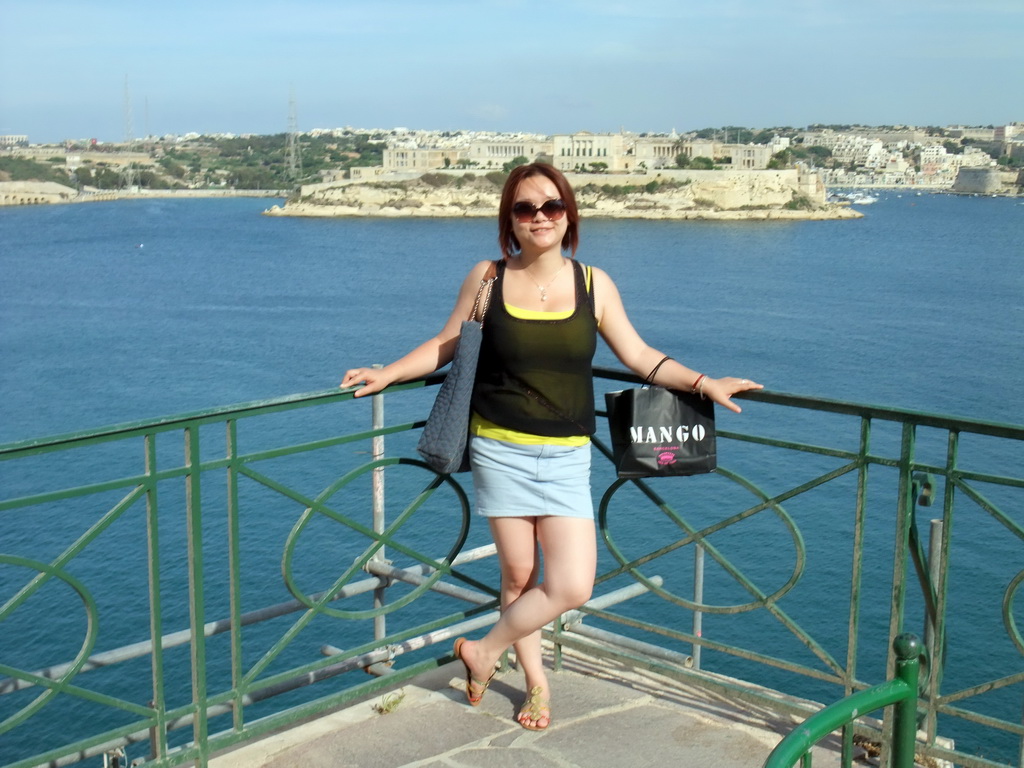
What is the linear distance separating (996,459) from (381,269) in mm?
36976

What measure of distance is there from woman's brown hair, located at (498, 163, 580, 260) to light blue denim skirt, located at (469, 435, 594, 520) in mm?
454

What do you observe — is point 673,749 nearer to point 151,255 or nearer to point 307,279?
point 307,279

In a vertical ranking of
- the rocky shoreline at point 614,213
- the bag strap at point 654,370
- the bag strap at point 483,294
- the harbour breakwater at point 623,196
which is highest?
the bag strap at point 483,294

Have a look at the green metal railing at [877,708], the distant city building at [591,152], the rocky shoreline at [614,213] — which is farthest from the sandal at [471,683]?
the distant city building at [591,152]

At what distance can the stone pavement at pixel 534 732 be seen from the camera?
2658 millimetres

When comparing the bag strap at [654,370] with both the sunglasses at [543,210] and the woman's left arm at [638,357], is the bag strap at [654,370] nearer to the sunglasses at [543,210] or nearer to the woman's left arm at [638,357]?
the woman's left arm at [638,357]

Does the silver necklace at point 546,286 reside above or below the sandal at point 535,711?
above

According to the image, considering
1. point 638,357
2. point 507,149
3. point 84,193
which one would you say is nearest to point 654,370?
point 638,357

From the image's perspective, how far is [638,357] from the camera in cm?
271

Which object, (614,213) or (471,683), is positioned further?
(614,213)

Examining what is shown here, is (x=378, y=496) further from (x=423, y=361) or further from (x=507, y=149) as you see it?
(x=507, y=149)

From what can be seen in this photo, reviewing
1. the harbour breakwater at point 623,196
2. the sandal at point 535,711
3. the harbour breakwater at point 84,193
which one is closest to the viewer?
the sandal at point 535,711

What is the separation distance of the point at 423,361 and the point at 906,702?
5.00 ft

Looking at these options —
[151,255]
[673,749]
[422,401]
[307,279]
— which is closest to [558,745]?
[673,749]
